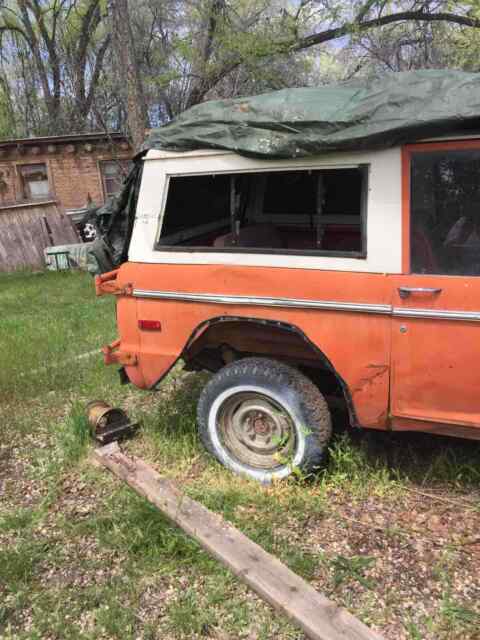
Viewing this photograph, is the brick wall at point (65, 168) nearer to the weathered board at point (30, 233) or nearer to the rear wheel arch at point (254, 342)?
the weathered board at point (30, 233)

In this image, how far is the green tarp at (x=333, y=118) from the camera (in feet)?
8.04

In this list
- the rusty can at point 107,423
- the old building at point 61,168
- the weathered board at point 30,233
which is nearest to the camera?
the rusty can at point 107,423

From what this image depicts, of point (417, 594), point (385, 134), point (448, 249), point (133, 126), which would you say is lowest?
point (417, 594)

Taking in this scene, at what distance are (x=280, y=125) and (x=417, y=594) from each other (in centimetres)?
245

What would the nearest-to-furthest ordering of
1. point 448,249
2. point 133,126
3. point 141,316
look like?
point 448,249 < point 141,316 < point 133,126

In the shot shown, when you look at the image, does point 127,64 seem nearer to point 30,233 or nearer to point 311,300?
point 30,233

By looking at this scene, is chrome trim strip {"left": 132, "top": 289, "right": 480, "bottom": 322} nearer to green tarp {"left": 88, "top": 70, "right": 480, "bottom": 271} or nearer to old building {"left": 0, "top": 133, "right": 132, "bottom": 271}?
green tarp {"left": 88, "top": 70, "right": 480, "bottom": 271}

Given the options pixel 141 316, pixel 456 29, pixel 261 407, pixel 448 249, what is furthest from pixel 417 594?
pixel 456 29

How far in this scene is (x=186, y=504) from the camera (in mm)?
2932

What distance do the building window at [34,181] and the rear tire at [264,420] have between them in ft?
49.7

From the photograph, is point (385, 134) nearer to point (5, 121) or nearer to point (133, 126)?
point (133, 126)

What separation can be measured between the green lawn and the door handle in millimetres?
1126

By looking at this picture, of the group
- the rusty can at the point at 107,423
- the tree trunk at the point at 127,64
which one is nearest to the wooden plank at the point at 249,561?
the rusty can at the point at 107,423

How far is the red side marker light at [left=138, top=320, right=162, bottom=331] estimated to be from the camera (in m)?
3.28
